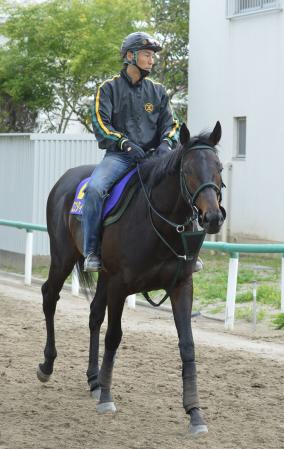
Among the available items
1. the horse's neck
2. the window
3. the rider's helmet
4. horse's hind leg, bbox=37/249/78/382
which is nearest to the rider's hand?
the horse's neck

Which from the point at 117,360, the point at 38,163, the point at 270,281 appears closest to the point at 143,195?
the point at 117,360

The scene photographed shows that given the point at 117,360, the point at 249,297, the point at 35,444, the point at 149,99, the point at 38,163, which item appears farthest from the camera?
the point at 38,163

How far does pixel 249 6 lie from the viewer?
19.3 metres

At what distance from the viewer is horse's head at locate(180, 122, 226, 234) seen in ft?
19.2

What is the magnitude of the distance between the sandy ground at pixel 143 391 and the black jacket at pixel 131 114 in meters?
2.00

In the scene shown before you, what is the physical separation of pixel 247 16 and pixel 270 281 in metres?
7.15

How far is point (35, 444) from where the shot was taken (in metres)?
5.97

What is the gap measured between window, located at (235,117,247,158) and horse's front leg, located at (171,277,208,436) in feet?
42.9

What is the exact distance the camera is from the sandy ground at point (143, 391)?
6184 millimetres

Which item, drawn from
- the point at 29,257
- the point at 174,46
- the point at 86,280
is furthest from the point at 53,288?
the point at 174,46

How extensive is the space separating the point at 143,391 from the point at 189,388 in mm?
1158

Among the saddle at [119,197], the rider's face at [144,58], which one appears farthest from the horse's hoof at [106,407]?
the rider's face at [144,58]

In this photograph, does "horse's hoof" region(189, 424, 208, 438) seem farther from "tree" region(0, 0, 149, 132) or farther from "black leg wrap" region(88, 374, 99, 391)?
"tree" region(0, 0, 149, 132)

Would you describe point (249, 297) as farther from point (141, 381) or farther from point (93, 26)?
point (93, 26)
